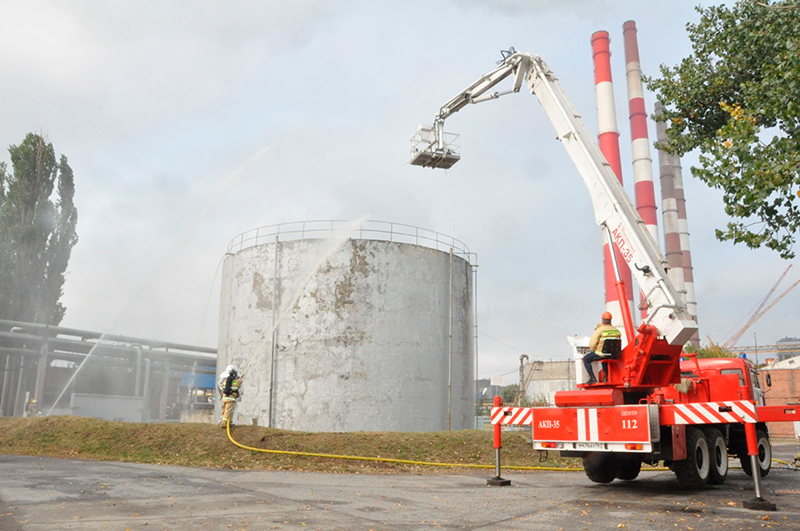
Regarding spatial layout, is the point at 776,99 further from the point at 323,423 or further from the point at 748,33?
the point at 323,423

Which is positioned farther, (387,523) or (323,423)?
(323,423)

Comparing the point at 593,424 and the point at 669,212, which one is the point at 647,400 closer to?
the point at 593,424

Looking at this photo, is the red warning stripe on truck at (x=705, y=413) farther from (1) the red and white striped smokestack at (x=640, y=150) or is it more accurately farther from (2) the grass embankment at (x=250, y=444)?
(1) the red and white striped smokestack at (x=640, y=150)

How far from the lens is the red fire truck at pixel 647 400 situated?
1025cm

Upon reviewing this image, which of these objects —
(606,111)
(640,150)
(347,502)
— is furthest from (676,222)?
(347,502)

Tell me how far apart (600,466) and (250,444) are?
26.2 ft

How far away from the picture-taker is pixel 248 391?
19922mm

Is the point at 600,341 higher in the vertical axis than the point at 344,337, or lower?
lower

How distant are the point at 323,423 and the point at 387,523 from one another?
11887 mm

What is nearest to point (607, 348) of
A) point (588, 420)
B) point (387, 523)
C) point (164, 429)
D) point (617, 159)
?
point (588, 420)

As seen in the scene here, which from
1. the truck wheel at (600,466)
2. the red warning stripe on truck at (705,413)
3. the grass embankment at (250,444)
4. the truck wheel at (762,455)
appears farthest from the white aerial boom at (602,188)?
the grass embankment at (250,444)

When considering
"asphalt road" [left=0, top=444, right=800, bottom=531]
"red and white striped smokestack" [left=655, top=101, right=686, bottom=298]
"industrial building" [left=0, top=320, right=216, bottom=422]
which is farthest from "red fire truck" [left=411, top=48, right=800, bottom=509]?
"red and white striped smokestack" [left=655, top=101, right=686, bottom=298]

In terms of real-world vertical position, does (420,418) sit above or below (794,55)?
below

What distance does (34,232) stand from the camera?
3888cm
